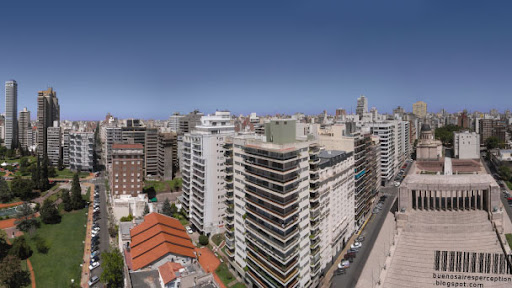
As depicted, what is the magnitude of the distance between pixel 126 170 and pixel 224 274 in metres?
33.6

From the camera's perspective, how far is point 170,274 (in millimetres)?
30156

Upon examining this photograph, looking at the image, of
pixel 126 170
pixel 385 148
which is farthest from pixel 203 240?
pixel 385 148

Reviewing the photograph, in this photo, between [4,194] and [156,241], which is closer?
[156,241]

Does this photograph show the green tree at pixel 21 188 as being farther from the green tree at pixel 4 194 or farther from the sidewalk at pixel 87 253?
the sidewalk at pixel 87 253

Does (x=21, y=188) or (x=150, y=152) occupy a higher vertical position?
(x=150, y=152)

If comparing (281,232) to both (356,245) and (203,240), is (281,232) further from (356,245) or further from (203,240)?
(203,240)

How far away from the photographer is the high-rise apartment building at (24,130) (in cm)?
13312

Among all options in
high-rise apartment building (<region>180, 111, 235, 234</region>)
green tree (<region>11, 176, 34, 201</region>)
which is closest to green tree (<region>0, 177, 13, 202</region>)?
green tree (<region>11, 176, 34, 201</region>)

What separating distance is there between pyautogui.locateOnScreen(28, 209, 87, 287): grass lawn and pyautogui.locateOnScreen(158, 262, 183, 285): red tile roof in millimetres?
14384

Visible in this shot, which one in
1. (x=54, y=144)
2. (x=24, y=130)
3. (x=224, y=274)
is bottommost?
(x=224, y=274)

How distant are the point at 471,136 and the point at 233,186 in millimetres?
85869

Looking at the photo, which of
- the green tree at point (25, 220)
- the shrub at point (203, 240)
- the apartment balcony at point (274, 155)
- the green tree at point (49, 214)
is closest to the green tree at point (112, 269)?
the shrub at point (203, 240)

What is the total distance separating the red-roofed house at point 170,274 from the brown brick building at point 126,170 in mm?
33776

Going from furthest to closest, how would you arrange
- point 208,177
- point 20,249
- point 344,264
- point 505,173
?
point 505,173
point 208,177
point 20,249
point 344,264
